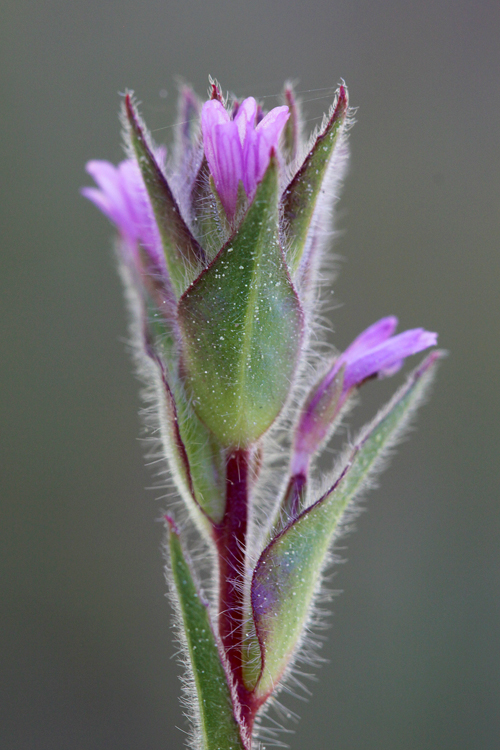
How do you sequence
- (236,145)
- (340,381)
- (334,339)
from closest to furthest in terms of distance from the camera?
(236,145), (340,381), (334,339)

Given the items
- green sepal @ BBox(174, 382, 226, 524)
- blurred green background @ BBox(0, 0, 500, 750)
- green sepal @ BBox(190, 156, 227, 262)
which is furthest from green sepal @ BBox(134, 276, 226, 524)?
blurred green background @ BBox(0, 0, 500, 750)

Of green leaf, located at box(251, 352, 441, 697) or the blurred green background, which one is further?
the blurred green background

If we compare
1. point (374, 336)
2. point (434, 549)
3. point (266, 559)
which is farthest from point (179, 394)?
point (434, 549)

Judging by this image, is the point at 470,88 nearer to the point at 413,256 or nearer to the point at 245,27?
the point at 413,256

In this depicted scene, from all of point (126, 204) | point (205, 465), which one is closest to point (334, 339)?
point (126, 204)

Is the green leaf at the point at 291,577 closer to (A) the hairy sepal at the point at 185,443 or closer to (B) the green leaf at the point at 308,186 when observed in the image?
(A) the hairy sepal at the point at 185,443

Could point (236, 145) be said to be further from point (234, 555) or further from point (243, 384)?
point (234, 555)

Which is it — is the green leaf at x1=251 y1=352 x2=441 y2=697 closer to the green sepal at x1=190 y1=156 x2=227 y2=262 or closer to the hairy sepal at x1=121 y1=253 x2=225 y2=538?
the hairy sepal at x1=121 y1=253 x2=225 y2=538
